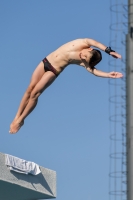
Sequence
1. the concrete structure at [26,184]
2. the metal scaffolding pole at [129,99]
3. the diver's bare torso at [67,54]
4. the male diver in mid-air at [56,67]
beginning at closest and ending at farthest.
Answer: the metal scaffolding pole at [129,99] → the male diver in mid-air at [56,67] → the diver's bare torso at [67,54] → the concrete structure at [26,184]

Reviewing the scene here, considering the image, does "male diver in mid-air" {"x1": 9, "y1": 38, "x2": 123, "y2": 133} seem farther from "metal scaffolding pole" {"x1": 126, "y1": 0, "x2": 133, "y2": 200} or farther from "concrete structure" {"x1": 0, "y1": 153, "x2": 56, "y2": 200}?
"concrete structure" {"x1": 0, "y1": 153, "x2": 56, "y2": 200}

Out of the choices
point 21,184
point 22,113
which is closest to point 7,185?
point 21,184

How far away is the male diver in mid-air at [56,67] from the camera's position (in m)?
20.7

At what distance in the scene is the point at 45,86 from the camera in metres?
21.5

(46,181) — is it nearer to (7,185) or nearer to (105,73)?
(7,185)

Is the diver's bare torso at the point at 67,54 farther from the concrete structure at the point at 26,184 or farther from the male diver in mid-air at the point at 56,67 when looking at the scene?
the concrete structure at the point at 26,184

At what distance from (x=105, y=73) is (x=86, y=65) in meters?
0.68

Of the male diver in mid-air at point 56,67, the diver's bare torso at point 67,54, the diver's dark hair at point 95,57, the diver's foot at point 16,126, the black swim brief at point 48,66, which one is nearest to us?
the diver's dark hair at point 95,57

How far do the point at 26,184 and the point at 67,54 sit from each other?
3155 cm

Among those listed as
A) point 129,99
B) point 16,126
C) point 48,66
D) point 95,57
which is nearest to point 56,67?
point 48,66

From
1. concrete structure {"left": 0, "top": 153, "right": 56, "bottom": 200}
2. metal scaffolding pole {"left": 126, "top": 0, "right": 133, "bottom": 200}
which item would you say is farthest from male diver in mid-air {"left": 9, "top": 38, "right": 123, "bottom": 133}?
concrete structure {"left": 0, "top": 153, "right": 56, "bottom": 200}

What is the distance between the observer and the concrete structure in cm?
5016

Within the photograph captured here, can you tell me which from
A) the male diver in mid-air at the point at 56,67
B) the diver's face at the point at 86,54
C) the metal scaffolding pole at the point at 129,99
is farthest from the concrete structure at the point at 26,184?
the metal scaffolding pole at the point at 129,99

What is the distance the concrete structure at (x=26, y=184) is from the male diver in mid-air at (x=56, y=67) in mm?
27671
